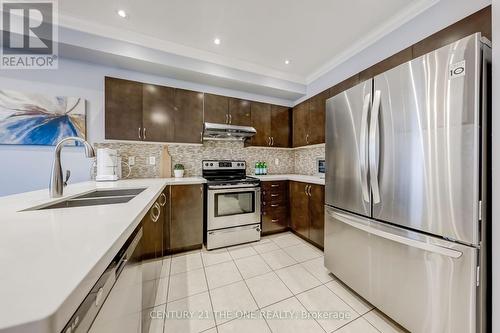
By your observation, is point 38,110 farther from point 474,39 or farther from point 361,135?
point 474,39

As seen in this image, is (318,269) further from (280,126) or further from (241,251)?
(280,126)

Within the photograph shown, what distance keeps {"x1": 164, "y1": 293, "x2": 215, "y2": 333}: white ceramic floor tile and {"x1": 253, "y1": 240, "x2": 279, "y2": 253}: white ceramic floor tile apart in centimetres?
99

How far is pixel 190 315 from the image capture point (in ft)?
4.69

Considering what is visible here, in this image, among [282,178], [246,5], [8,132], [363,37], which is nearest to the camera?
[246,5]

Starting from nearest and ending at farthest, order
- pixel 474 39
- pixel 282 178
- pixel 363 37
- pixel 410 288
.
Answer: pixel 474 39 < pixel 410 288 < pixel 363 37 < pixel 282 178

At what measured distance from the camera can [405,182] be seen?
123 centimetres

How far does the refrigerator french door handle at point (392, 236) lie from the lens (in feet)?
3.43

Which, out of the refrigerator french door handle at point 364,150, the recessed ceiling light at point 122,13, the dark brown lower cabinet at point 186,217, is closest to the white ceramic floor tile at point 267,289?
the dark brown lower cabinet at point 186,217

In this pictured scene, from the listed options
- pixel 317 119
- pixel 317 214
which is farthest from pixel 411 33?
pixel 317 214

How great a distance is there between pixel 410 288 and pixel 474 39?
1.48 metres

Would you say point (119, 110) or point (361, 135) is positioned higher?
point (119, 110)

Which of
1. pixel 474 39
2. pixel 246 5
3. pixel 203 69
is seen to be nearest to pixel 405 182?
pixel 474 39

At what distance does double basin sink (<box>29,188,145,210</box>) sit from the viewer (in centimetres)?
126

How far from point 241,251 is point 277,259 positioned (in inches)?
19.2
